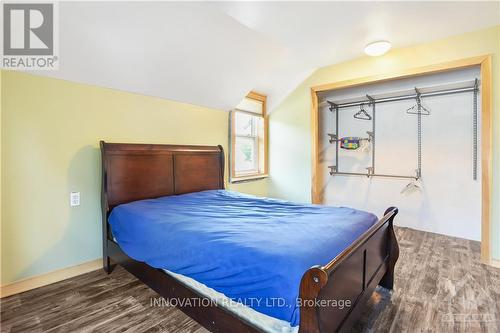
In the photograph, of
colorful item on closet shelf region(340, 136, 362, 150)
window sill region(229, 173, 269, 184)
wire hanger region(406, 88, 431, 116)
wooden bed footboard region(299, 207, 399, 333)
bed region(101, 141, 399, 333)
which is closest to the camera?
wooden bed footboard region(299, 207, 399, 333)

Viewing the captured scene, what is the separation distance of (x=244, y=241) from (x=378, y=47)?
9.54 feet

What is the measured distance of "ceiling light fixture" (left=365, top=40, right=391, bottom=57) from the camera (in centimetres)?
292

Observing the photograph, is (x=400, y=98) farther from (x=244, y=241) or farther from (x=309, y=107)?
(x=244, y=241)

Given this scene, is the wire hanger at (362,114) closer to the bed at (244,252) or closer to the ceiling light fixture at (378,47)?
the ceiling light fixture at (378,47)

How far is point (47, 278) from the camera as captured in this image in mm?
2260

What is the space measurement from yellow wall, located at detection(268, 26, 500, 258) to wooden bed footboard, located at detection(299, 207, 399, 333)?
62.6 inches

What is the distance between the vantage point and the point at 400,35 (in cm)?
284

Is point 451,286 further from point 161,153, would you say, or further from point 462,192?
point 161,153

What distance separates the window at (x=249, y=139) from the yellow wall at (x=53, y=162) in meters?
1.64

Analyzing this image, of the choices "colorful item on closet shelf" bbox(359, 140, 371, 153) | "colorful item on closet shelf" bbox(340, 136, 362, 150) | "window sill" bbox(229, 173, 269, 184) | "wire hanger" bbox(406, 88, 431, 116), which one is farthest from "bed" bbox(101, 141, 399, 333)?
"wire hanger" bbox(406, 88, 431, 116)

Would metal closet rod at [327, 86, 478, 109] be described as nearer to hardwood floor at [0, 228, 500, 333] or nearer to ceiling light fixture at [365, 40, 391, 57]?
ceiling light fixture at [365, 40, 391, 57]

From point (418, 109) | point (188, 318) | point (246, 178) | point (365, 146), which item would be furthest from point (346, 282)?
point (418, 109)

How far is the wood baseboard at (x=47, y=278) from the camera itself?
2063 mm

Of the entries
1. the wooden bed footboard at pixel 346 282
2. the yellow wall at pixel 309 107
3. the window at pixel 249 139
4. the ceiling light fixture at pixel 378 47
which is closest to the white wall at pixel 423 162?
the yellow wall at pixel 309 107
